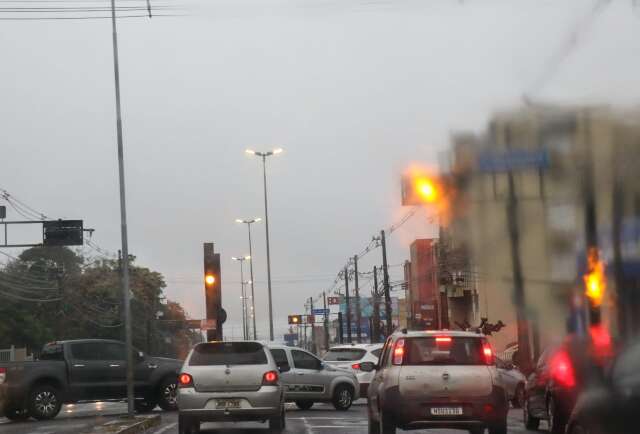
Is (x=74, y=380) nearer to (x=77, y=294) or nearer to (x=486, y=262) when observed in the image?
(x=486, y=262)

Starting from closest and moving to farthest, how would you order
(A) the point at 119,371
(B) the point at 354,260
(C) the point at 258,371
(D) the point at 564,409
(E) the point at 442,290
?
(D) the point at 564,409 < (C) the point at 258,371 < (A) the point at 119,371 < (E) the point at 442,290 < (B) the point at 354,260

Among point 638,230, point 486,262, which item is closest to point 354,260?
point 486,262

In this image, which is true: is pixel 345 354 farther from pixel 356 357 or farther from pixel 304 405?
pixel 304 405

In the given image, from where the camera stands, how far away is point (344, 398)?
26016mm

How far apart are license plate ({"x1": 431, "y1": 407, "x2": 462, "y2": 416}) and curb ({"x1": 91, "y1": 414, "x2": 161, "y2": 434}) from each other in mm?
6030

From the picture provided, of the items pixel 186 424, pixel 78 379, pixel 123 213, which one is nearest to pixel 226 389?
pixel 186 424

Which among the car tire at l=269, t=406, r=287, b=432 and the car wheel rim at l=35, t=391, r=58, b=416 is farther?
the car wheel rim at l=35, t=391, r=58, b=416

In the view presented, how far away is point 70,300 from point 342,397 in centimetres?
5971

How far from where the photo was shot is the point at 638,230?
12.4 meters

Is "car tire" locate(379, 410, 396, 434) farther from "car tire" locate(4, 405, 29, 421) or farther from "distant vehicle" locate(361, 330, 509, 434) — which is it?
"car tire" locate(4, 405, 29, 421)

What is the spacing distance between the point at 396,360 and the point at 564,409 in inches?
124

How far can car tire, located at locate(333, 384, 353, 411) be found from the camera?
1017 inches

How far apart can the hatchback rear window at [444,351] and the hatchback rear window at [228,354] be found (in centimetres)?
366

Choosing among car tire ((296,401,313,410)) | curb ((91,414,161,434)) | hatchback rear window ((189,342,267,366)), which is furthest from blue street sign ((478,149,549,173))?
car tire ((296,401,313,410))
